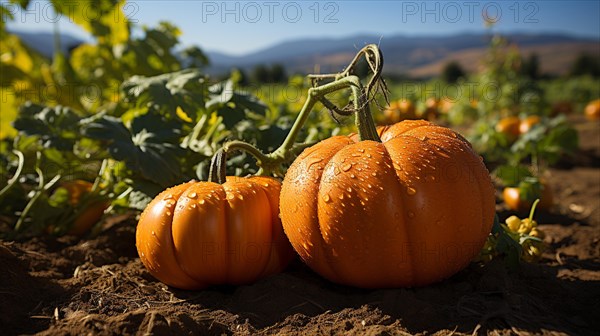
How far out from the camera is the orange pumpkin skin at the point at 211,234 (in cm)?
229

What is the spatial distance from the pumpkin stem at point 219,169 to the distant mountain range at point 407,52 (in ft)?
2.13

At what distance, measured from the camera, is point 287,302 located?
2.18m

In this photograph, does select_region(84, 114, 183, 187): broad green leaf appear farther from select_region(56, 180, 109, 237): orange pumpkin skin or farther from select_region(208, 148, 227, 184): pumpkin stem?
select_region(56, 180, 109, 237): orange pumpkin skin

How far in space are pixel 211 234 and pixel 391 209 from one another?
734 mm

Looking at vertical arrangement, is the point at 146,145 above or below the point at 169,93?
below

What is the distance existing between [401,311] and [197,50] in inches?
155

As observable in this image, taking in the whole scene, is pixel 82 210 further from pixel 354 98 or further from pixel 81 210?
pixel 354 98

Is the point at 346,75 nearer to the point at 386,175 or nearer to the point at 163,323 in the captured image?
the point at 386,175

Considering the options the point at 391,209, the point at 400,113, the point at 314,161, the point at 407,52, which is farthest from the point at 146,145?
the point at 407,52

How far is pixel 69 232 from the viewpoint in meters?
3.49

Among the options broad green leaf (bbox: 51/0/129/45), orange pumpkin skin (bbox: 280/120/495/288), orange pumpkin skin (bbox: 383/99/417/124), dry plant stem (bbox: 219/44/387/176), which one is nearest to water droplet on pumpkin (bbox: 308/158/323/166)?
orange pumpkin skin (bbox: 280/120/495/288)

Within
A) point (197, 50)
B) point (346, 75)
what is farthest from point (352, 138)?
point (197, 50)

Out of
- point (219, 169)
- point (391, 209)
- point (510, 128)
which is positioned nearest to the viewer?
point (391, 209)

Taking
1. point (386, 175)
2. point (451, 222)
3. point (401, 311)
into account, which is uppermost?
point (386, 175)
